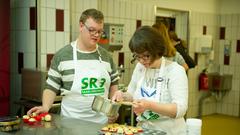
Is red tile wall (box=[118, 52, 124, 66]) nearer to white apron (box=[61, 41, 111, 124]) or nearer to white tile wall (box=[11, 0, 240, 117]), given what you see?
white tile wall (box=[11, 0, 240, 117])

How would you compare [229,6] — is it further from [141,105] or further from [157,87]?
[141,105]

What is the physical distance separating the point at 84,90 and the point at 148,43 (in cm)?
72

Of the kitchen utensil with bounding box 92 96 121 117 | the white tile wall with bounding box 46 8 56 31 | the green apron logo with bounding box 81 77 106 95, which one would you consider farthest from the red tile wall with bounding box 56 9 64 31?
the kitchen utensil with bounding box 92 96 121 117

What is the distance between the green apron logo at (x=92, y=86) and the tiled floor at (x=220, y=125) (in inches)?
131

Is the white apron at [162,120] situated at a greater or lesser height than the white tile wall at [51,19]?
lesser

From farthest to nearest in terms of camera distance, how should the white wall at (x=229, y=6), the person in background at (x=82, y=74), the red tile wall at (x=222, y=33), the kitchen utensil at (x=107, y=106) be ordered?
the red tile wall at (x=222, y=33)
the white wall at (x=229, y=6)
the person in background at (x=82, y=74)
the kitchen utensil at (x=107, y=106)

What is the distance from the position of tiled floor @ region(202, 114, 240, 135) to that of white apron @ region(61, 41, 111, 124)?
11.0ft

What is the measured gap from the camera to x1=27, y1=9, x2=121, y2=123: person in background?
A: 2365 mm

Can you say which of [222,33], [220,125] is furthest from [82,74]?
[222,33]

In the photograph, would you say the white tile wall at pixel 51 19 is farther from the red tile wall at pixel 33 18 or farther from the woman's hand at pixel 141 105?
the woman's hand at pixel 141 105

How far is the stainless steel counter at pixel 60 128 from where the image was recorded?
182 cm

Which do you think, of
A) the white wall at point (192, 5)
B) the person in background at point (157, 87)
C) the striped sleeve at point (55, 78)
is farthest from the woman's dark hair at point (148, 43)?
the white wall at point (192, 5)

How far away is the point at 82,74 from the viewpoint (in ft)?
7.85

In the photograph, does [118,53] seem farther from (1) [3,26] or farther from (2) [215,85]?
(2) [215,85]
